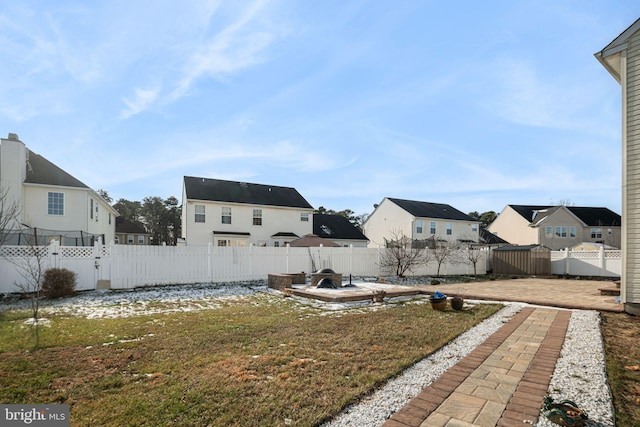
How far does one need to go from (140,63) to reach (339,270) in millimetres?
11713

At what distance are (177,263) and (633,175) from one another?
14.3 metres

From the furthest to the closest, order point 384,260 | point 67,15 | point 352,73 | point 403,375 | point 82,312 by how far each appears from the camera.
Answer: point 384,260 → point 352,73 → point 82,312 → point 67,15 → point 403,375

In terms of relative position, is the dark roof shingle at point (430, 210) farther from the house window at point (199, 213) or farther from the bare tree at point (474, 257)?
the house window at point (199, 213)

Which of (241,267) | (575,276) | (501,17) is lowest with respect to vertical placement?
(575,276)

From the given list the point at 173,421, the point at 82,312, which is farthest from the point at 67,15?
the point at 173,421

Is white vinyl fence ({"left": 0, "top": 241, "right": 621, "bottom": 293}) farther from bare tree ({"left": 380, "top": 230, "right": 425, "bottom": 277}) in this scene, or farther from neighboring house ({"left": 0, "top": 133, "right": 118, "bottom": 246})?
neighboring house ({"left": 0, "top": 133, "right": 118, "bottom": 246})

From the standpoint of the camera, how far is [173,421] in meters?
2.79

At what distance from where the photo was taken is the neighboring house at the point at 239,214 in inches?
965

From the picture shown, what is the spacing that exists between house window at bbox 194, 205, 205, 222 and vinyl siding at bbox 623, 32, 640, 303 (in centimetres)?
2302

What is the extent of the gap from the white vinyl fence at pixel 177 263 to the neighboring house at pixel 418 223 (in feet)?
54.3

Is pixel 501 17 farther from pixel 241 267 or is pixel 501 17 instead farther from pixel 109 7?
pixel 241 267

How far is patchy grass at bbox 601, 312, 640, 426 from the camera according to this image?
3061mm

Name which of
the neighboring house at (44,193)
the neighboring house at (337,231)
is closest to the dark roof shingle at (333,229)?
the neighboring house at (337,231)

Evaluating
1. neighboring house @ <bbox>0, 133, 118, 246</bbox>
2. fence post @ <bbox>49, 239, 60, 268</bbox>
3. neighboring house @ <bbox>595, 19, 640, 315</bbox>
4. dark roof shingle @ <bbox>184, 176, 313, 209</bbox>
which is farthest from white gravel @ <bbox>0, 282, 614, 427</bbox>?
dark roof shingle @ <bbox>184, 176, 313, 209</bbox>
